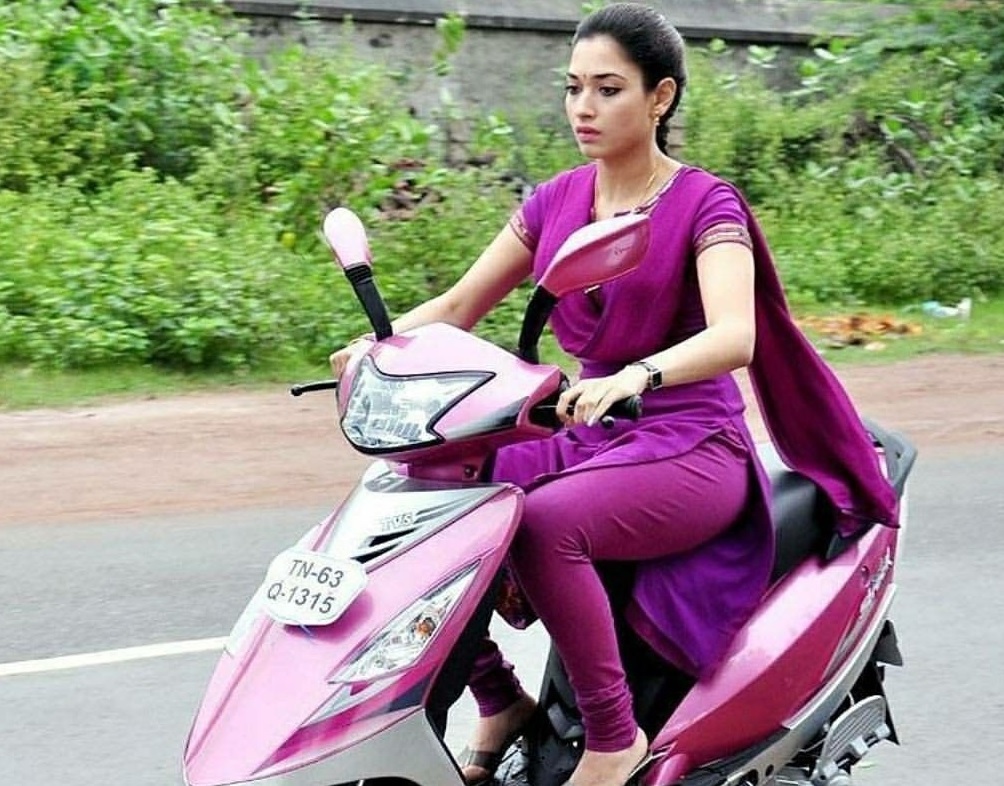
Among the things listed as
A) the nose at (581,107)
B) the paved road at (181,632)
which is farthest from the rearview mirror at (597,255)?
the paved road at (181,632)

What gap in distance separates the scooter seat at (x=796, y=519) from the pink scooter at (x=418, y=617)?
166 millimetres

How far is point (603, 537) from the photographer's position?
3.17 m

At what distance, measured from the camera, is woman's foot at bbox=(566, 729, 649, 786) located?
324 centimetres

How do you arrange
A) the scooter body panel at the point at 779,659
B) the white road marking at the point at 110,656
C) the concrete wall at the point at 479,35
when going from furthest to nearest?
the concrete wall at the point at 479,35
the white road marking at the point at 110,656
the scooter body panel at the point at 779,659

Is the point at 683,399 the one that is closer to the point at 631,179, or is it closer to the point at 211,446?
the point at 631,179

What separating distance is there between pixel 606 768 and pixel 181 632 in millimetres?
2398

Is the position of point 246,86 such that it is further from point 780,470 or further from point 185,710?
point 780,470

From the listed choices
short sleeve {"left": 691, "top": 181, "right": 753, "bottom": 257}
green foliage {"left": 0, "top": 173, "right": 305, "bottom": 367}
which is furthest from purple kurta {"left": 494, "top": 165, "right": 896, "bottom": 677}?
green foliage {"left": 0, "top": 173, "right": 305, "bottom": 367}

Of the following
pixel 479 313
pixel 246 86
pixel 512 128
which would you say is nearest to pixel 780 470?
pixel 479 313

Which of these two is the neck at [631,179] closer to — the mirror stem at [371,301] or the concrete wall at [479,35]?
the mirror stem at [371,301]

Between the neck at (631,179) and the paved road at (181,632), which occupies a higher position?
the neck at (631,179)

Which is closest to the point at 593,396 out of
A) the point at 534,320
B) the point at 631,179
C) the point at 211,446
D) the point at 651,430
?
the point at 534,320

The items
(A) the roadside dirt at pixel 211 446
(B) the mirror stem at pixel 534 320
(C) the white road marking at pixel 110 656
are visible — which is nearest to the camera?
(B) the mirror stem at pixel 534 320

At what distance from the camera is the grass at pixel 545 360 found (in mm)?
8469
